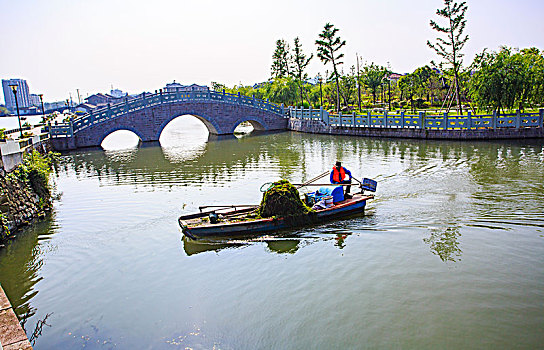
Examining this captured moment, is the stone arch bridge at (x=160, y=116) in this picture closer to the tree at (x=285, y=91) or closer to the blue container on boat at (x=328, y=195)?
the tree at (x=285, y=91)

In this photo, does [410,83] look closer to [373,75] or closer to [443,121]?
[373,75]

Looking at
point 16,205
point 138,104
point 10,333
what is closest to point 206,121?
point 138,104

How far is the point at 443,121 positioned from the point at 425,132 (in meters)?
1.08

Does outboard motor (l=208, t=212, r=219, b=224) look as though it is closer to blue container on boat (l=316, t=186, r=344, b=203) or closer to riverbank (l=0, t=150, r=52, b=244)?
blue container on boat (l=316, t=186, r=344, b=203)

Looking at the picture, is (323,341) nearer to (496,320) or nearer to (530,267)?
(496,320)

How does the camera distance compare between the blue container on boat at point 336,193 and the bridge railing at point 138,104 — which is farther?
the bridge railing at point 138,104

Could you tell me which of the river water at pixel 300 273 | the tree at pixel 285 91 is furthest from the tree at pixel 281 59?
the river water at pixel 300 273

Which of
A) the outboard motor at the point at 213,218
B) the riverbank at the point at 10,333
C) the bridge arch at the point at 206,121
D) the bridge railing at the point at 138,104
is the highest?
the bridge railing at the point at 138,104

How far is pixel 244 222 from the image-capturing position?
7.73 m

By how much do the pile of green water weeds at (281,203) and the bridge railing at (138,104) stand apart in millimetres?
19444

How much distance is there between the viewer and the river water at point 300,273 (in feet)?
16.0

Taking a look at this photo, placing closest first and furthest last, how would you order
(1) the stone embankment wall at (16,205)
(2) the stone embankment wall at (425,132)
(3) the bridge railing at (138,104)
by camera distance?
(1) the stone embankment wall at (16,205) < (2) the stone embankment wall at (425,132) < (3) the bridge railing at (138,104)

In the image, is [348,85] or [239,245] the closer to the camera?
[239,245]

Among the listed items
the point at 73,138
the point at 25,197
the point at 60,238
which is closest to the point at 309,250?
the point at 60,238
